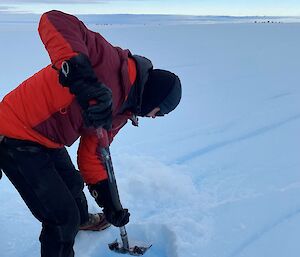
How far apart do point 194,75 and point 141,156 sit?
368 cm

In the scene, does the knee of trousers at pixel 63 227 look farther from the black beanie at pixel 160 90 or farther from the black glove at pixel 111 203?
the black beanie at pixel 160 90

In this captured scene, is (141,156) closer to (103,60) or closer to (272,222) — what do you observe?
(272,222)

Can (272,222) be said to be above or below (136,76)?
below

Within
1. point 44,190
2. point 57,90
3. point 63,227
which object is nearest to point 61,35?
point 57,90

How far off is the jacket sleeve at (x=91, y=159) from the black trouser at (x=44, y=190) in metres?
0.21

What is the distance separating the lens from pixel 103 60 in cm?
170

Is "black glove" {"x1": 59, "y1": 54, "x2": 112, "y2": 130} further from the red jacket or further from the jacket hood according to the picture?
the jacket hood

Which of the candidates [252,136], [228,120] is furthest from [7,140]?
[228,120]

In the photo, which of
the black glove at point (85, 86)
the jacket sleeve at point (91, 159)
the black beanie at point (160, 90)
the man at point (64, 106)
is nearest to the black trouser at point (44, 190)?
the man at point (64, 106)

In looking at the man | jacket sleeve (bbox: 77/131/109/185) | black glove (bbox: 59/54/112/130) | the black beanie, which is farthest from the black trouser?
the black beanie

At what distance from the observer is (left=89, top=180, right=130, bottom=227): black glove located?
208 centimetres

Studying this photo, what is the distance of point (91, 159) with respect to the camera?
6.74ft

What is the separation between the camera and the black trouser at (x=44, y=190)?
1.74 metres

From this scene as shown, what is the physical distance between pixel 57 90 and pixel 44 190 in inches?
15.6
